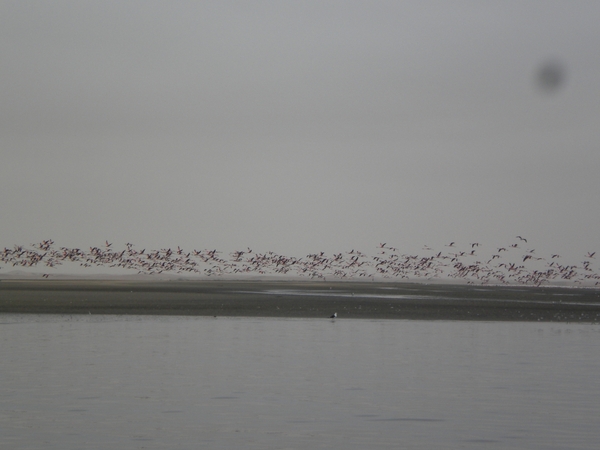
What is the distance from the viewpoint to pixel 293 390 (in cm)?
1767

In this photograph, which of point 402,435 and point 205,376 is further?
point 205,376

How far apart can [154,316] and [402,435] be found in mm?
26794

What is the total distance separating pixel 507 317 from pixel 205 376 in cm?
2563

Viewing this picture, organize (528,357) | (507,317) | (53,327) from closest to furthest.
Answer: (528,357)
(53,327)
(507,317)

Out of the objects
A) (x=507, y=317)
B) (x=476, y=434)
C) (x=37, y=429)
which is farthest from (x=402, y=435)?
(x=507, y=317)

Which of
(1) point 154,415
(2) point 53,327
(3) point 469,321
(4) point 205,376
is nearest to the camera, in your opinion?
(1) point 154,415

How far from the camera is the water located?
523 inches

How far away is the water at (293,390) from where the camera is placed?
43.6ft

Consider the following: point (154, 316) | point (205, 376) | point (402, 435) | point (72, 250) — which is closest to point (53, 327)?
point (154, 316)

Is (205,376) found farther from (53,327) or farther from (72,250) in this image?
(72,250)

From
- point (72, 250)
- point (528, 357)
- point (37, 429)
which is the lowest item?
point (72, 250)

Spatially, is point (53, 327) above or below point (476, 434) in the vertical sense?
below

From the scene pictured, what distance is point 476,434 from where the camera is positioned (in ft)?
45.0

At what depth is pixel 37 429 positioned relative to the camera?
1330 centimetres
